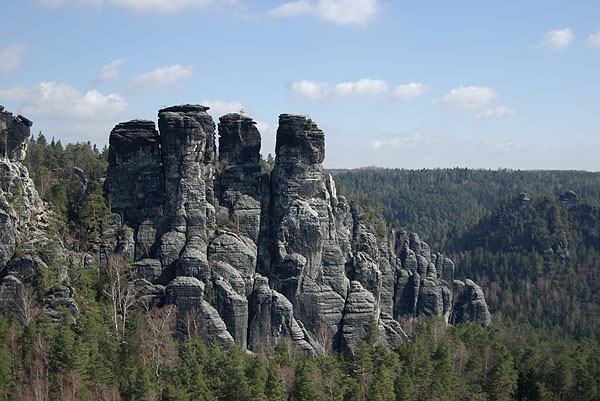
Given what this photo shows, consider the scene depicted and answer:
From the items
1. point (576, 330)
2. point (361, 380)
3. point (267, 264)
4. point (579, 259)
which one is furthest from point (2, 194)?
point (579, 259)

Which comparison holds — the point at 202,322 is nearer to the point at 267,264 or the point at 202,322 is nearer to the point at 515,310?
the point at 267,264

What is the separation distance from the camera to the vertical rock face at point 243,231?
166ft

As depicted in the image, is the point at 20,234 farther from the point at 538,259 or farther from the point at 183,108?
the point at 538,259

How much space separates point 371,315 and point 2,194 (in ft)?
103

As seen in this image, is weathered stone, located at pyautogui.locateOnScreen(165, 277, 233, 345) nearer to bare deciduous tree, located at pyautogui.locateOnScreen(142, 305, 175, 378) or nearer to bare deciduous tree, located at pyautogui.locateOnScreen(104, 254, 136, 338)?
bare deciduous tree, located at pyautogui.locateOnScreen(142, 305, 175, 378)

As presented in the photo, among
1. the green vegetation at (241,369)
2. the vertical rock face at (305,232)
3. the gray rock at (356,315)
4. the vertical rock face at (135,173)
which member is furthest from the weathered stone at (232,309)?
the vertical rock face at (135,173)

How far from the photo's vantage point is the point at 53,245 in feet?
153

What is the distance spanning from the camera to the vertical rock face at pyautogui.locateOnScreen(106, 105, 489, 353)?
166 ft

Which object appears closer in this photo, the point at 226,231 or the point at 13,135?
the point at 13,135

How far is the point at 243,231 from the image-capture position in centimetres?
5556

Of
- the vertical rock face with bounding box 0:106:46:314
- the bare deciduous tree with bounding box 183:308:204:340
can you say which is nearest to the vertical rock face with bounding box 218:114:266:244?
the bare deciduous tree with bounding box 183:308:204:340

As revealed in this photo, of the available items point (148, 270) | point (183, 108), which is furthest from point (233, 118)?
point (148, 270)

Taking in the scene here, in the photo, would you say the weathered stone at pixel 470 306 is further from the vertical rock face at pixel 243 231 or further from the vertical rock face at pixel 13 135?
the vertical rock face at pixel 13 135

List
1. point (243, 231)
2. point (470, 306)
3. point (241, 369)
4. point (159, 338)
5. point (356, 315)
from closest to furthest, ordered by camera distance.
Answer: point (241, 369)
point (159, 338)
point (356, 315)
point (243, 231)
point (470, 306)
